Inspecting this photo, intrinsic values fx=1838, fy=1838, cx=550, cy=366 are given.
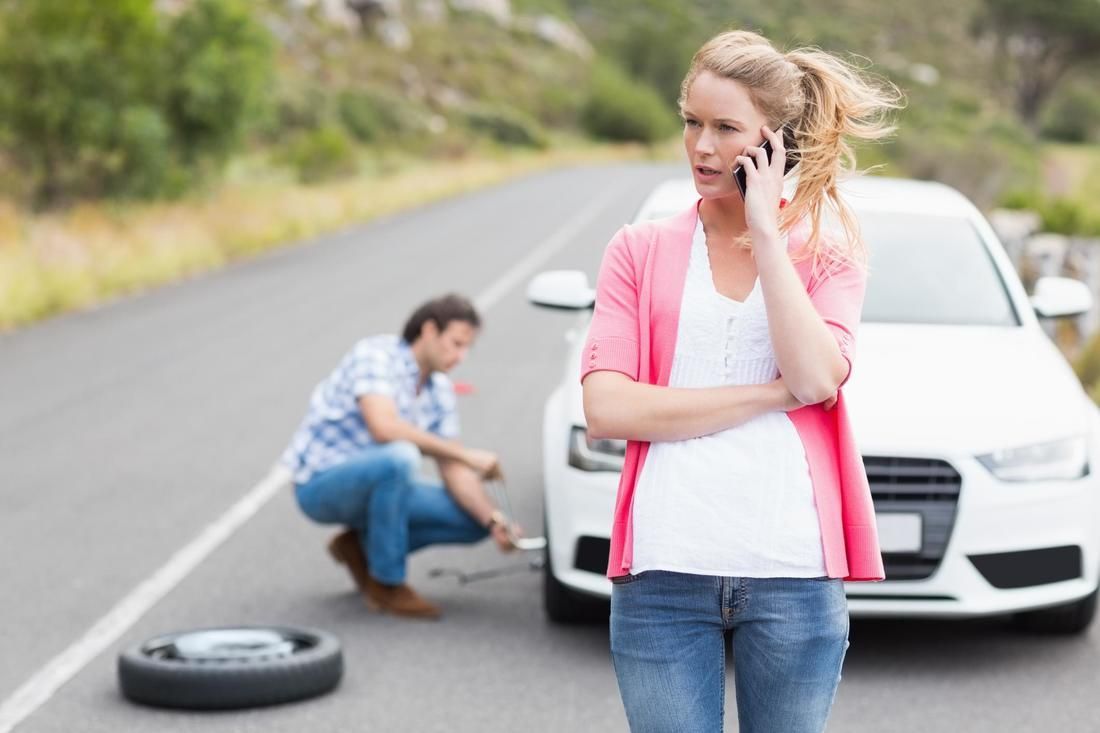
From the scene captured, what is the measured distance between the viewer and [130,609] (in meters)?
6.90

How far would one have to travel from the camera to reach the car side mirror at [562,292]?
6.98 meters

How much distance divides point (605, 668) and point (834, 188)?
3406 millimetres

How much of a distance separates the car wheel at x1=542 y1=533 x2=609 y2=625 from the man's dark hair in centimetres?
91

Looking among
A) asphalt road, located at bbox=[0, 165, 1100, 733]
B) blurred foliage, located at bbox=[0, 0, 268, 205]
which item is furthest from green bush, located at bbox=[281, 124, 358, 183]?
asphalt road, located at bbox=[0, 165, 1100, 733]

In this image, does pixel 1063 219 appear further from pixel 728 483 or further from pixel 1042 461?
pixel 728 483

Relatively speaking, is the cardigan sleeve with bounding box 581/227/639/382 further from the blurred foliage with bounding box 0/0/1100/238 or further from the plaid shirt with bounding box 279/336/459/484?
the plaid shirt with bounding box 279/336/459/484

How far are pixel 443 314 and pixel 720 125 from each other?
394 centimetres

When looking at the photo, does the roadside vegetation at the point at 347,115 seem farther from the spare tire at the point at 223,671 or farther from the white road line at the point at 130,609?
the white road line at the point at 130,609

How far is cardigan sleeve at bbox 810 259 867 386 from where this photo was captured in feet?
9.72

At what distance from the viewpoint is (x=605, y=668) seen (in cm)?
614

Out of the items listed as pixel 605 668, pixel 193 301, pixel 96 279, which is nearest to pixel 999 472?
pixel 605 668

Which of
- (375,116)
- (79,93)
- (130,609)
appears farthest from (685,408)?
(375,116)

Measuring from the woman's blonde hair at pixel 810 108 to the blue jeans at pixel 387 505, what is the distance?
3874mm

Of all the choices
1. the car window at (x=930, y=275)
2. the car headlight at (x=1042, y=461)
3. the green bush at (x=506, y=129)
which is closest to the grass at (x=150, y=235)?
the car window at (x=930, y=275)
